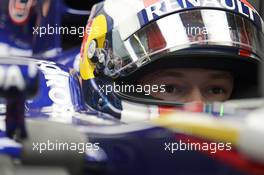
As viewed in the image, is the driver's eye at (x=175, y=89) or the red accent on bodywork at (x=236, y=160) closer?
the red accent on bodywork at (x=236, y=160)

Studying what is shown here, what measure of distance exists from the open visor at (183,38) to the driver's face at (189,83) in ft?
0.12

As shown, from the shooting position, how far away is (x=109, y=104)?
34.8 inches

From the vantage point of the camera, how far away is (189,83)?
0.87 m

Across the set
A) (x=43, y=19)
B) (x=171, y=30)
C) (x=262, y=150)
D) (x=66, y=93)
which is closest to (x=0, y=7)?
(x=43, y=19)

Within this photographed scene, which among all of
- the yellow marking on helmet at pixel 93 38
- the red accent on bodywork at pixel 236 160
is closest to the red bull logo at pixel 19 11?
the yellow marking on helmet at pixel 93 38

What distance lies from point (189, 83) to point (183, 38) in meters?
0.07

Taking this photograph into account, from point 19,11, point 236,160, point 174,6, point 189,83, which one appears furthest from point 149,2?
point 236,160

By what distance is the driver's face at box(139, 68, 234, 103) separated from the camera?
86 centimetres

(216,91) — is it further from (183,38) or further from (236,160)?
(236,160)

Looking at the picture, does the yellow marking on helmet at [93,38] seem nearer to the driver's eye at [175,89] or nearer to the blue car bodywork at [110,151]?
the driver's eye at [175,89]

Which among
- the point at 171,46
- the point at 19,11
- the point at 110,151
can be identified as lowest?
the point at 110,151

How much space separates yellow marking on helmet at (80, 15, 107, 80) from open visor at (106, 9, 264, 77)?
54 mm

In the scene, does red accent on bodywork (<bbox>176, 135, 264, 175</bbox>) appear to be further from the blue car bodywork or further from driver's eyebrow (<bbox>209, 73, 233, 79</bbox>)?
driver's eyebrow (<bbox>209, 73, 233, 79</bbox>)

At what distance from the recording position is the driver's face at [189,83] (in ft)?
2.81
